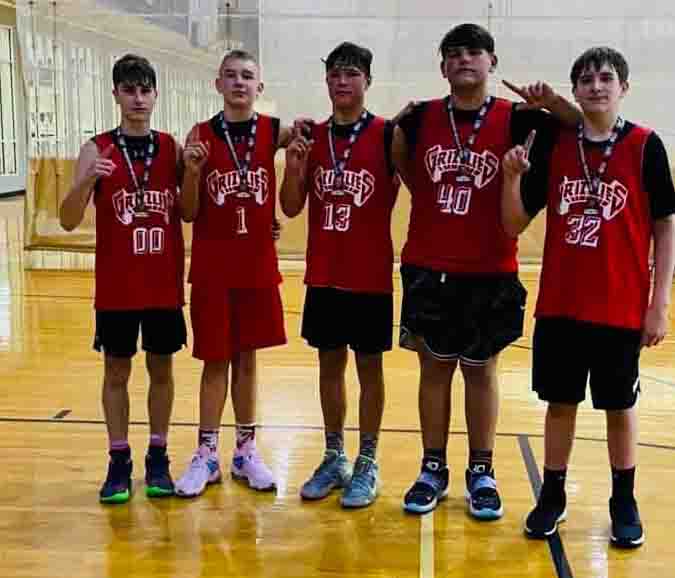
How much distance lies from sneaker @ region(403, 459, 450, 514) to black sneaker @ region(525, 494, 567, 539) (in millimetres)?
316

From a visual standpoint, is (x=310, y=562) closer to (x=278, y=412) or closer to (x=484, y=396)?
(x=484, y=396)

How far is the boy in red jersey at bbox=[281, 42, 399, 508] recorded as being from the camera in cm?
283

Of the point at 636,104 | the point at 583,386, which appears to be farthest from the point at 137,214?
the point at 636,104

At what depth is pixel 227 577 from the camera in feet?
8.00

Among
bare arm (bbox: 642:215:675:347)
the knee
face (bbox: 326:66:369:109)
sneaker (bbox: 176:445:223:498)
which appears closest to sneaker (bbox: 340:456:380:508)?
sneaker (bbox: 176:445:223:498)

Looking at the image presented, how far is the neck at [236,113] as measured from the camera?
2.92 metres

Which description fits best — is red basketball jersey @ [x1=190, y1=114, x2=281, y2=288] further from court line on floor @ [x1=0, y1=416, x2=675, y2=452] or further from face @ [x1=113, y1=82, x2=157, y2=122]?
court line on floor @ [x1=0, y1=416, x2=675, y2=452]

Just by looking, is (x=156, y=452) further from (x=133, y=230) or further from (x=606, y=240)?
(x=606, y=240)

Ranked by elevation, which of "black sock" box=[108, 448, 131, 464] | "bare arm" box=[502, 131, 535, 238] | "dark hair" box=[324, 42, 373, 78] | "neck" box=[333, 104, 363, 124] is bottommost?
"black sock" box=[108, 448, 131, 464]

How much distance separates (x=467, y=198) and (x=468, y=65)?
39 cm

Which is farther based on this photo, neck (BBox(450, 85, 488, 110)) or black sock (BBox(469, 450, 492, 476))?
black sock (BBox(469, 450, 492, 476))

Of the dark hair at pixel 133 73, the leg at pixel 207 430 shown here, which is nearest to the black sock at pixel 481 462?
the leg at pixel 207 430

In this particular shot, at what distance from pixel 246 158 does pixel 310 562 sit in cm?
127

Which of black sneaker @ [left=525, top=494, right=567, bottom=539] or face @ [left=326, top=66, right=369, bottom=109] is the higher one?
face @ [left=326, top=66, right=369, bottom=109]
